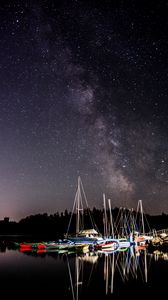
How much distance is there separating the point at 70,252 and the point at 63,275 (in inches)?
935

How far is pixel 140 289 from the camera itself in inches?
725

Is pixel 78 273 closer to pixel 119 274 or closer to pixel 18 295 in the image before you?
pixel 119 274

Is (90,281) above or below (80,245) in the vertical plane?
above

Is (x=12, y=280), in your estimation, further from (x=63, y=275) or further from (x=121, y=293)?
(x=121, y=293)

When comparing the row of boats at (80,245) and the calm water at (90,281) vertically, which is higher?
the calm water at (90,281)

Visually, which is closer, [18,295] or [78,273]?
[18,295]

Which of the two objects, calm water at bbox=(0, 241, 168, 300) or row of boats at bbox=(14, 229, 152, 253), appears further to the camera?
row of boats at bbox=(14, 229, 152, 253)

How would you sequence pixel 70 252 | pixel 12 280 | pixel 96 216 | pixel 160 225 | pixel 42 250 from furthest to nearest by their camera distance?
pixel 96 216 < pixel 160 225 < pixel 42 250 < pixel 70 252 < pixel 12 280

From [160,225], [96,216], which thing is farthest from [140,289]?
[96,216]

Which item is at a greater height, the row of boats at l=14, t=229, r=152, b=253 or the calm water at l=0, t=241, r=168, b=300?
the calm water at l=0, t=241, r=168, b=300

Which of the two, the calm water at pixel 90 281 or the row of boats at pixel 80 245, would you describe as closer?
the calm water at pixel 90 281

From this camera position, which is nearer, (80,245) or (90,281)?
(90,281)

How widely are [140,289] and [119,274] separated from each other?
5.92 metres

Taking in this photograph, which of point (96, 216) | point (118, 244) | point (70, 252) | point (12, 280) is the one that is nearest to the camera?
point (12, 280)
